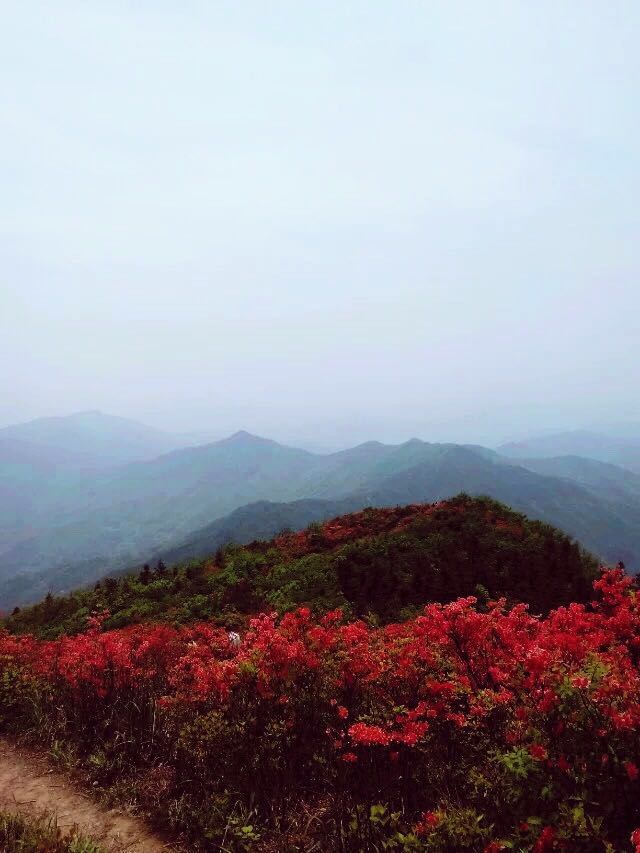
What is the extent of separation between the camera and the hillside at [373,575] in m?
19.6

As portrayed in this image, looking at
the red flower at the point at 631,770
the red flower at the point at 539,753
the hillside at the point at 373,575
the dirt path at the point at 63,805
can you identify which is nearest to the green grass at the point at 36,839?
the dirt path at the point at 63,805

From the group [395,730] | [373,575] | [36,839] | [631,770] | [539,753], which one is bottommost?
[373,575]

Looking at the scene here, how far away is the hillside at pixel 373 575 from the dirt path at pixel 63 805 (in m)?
11.5

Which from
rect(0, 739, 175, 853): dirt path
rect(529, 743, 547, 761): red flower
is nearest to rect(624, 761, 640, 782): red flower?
rect(529, 743, 547, 761): red flower

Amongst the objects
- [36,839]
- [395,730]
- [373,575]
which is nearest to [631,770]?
[395,730]

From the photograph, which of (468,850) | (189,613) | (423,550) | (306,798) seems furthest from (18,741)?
(423,550)

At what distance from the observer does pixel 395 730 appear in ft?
18.1

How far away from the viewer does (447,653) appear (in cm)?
670

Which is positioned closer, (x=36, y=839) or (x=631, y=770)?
(x=631, y=770)

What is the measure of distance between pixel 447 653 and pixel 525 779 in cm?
265

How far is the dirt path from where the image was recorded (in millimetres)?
5516

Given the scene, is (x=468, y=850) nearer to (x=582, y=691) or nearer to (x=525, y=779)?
(x=525, y=779)

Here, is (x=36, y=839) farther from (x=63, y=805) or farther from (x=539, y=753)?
(x=539, y=753)

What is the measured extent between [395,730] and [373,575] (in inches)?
601
